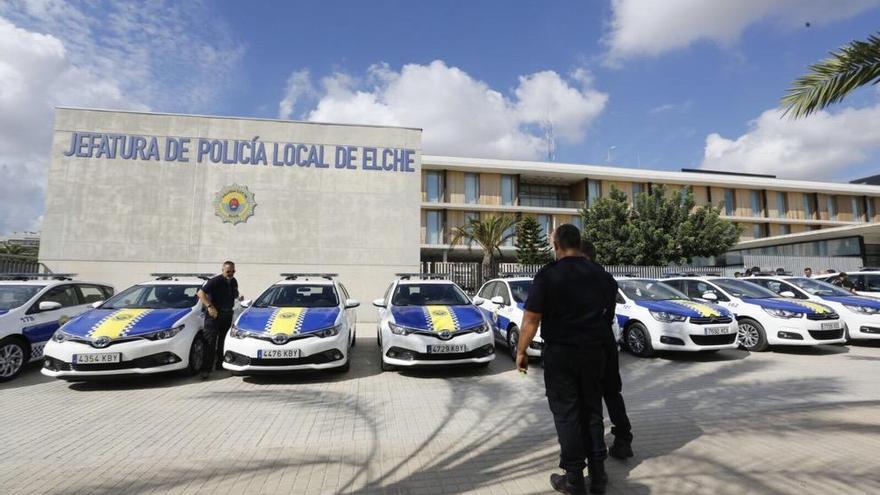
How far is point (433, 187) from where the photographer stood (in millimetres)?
32625

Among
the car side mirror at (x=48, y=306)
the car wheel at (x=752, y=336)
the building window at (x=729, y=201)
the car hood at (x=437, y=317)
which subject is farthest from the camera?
the building window at (x=729, y=201)

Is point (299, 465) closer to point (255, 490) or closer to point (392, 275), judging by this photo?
point (255, 490)

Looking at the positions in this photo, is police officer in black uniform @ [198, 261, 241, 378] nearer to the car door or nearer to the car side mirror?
the car side mirror

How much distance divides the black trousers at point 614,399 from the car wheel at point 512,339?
13.4ft

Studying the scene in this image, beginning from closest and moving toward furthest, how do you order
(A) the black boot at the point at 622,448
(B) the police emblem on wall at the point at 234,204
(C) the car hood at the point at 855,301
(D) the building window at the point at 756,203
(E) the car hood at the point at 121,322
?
(A) the black boot at the point at 622,448 → (E) the car hood at the point at 121,322 → (C) the car hood at the point at 855,301 → (B) the police emblem on wall at the point at 234,204 → (D) the building window at the point at 756,203

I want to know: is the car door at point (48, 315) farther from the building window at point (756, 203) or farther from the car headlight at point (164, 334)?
the building window at point (756, 203)

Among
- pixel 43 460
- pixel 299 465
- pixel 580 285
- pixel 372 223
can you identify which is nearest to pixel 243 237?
pixel 372 223

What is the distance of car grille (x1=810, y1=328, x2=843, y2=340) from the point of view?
816 centimetres

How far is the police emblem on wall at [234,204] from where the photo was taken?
48.7ft

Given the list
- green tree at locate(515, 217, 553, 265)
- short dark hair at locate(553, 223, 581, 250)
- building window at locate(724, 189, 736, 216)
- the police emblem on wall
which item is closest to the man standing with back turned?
Result: short dark hair at locate(553, 223, 581, 250)

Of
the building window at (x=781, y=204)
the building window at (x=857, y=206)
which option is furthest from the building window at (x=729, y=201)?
the building window at (x=857, y=206)

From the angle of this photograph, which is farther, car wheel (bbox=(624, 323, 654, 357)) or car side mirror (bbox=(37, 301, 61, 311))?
car wheel (bbox=(624, 323, 654, 357))

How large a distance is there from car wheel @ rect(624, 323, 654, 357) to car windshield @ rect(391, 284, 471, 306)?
10.9ft

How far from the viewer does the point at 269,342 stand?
619cm
